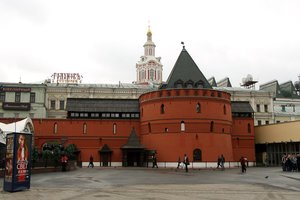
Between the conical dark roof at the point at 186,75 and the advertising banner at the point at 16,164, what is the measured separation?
32774 millimetres

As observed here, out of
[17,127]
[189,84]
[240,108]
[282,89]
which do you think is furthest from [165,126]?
[282,89]

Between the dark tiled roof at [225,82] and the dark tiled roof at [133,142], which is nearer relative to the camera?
the dark tiled roof at [133,142]

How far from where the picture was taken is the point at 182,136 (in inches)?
1907

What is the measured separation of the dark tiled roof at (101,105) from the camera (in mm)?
56344

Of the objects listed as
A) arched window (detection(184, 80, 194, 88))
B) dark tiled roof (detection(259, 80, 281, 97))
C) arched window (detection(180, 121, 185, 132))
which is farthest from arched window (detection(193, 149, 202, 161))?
dark tiled roof (detection(259, 80, 281, 97))

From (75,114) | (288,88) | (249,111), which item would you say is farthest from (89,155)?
(288,88)

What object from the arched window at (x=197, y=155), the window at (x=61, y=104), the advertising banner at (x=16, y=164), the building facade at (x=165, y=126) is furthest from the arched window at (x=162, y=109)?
the advertising banner at (x=16, y=164)

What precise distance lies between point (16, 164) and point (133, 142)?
33.7m

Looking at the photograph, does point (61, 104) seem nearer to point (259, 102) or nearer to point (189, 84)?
point (189, 84)

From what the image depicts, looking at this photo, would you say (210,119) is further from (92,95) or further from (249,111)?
(92,95)

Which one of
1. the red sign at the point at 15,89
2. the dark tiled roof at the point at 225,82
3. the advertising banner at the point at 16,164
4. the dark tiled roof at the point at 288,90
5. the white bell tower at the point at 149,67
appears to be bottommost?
the advertising banner at the point at 16,164

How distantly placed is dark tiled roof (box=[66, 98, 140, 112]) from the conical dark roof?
20.4 feet

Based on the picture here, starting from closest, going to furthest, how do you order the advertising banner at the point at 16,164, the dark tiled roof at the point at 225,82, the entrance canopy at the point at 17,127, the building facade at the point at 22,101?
the advertising banner at the point at 16,164 < the entrance canopy at the point at 17,127 < the building facade at the point at 22,101 < the dark tiled roof at the point at 225,82

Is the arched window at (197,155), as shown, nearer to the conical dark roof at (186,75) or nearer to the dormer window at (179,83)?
the conical dark roof at (186,75)
